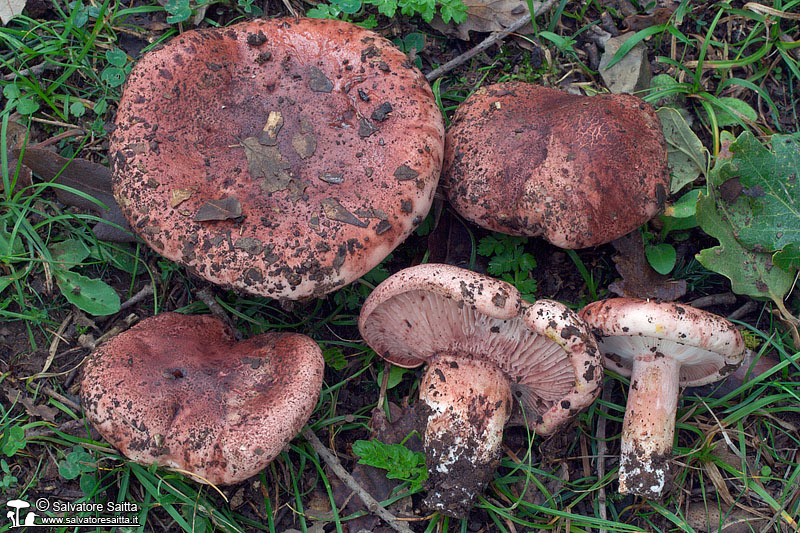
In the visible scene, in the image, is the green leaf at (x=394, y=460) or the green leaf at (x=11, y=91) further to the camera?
the green leaf at (x=11, y=91)

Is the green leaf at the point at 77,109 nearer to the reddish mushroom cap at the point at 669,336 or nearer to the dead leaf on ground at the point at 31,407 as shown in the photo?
the dead leaf on ground at the point at 31,407

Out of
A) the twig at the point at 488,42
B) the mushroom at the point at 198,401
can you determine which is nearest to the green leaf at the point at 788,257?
the twig at the point at 488,42

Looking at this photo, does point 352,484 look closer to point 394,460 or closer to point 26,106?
→ point 394,460

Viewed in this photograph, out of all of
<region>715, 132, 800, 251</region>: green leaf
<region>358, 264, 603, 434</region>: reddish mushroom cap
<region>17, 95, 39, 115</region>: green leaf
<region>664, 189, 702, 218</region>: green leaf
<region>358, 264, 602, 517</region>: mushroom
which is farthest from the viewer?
<region>17, 95, 39, 115</region>: green leaf

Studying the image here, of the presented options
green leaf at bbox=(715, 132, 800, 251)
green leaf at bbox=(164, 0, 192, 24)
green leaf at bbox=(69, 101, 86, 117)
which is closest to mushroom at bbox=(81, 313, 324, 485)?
green leaf at bbox=(69, 101, 86, 117)

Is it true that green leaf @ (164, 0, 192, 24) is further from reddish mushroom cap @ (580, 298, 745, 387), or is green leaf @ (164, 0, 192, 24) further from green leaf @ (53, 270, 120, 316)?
reddish mushroom cap @ (580, 298, 745, 387)
